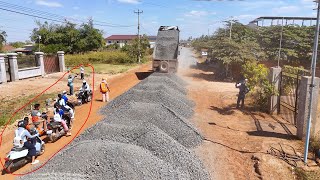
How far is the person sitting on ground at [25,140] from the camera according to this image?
24.9 feet

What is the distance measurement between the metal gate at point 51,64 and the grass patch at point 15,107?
956 centimetres

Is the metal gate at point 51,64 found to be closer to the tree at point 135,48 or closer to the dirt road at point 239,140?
the tree at point 135,48

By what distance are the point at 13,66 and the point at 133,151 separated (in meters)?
18.4

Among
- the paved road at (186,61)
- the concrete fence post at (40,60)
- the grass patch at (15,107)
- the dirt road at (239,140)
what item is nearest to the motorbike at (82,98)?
the grass patch at (15,107)

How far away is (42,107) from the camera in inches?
560

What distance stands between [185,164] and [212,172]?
0.91 m

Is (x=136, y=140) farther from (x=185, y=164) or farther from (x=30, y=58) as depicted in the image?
(x=30, y=58)

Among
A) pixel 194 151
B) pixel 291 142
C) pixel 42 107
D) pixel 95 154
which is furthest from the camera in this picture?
pixel 42 107

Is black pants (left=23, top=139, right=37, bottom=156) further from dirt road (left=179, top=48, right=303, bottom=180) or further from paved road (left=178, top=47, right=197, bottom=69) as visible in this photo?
paved road (left=178, top=47, right=197, bottom=69)

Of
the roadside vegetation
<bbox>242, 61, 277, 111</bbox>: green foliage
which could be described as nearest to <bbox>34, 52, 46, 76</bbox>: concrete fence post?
the roadside vegetation

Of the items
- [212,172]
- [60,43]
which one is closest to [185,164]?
[212,172]

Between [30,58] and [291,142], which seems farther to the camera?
[30,58]

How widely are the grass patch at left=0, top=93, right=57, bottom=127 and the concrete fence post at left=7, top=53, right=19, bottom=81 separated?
585 centimetres

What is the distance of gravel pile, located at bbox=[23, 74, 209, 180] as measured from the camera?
20.6 ft
